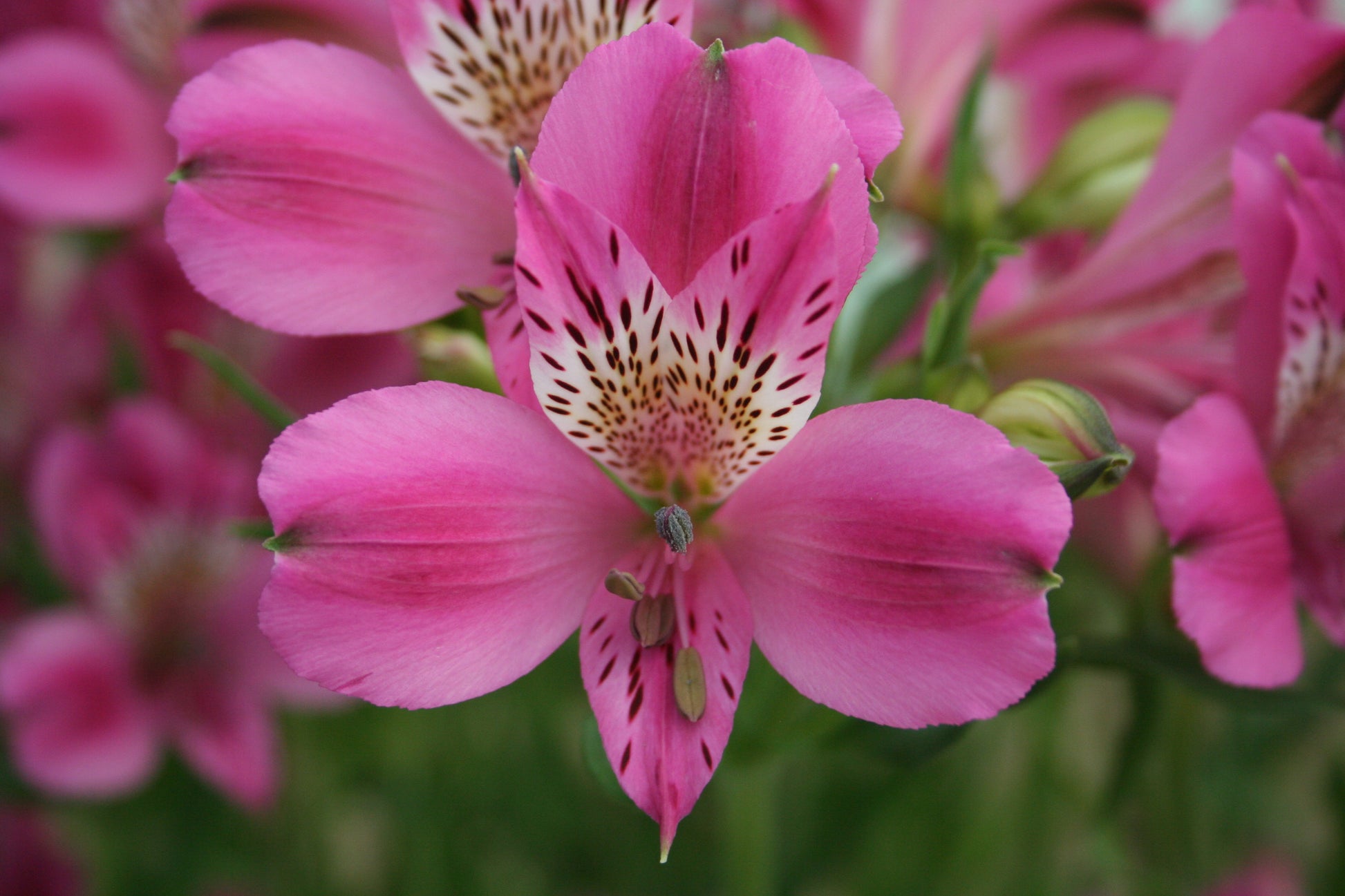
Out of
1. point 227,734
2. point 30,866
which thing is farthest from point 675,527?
point 30,866

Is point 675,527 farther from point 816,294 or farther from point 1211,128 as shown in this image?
point 1211,128

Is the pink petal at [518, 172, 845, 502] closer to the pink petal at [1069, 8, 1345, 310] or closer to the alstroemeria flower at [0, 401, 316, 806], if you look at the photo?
the pink petal at [1069, 8, 1345, 310]

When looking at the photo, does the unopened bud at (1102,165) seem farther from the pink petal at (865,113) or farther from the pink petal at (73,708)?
the pink petal at (73,708)

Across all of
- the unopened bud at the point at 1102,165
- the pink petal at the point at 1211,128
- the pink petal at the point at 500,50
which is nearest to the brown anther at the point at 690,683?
the pink petal at the point at 500,50

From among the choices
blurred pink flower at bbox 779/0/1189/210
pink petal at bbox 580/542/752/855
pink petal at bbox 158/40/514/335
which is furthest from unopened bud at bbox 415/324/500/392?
blurred pink flower at bbox 779/0/1189/210

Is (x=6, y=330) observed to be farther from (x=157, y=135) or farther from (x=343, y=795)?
(x=343, y=795)

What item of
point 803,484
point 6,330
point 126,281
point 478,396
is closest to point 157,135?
point 126,281

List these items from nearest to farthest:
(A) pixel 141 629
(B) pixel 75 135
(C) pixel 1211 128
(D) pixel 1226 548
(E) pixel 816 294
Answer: (E) pixel 816 294, (D) pixel 1226 548, (C) pixel 1211 128, (B) pixel 75 135, (A) pixel 141 629
